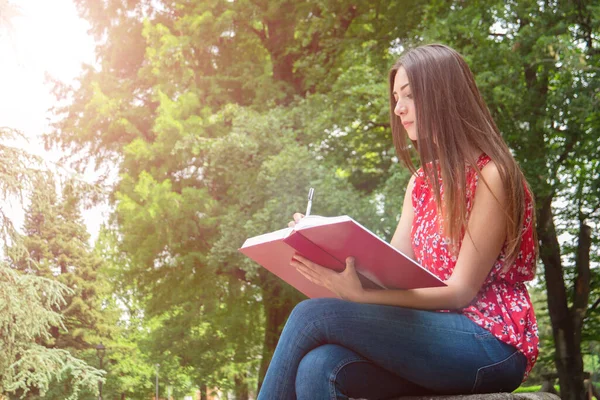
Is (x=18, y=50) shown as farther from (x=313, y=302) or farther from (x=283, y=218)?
(x=313, y=302)

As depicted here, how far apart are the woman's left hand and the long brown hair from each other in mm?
232

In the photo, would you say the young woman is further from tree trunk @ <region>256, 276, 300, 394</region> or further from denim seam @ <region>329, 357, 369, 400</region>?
tree trunk @ <region>256, 276, 300, 394</region>

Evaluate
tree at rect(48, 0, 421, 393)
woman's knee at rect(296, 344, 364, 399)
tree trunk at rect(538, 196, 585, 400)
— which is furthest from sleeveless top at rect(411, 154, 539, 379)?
tree trunk at rect(538, 196, 585, 400)

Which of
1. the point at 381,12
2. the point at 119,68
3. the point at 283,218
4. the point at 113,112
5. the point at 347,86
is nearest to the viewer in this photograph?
the point at 283,218

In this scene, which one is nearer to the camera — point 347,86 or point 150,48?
point 347,86

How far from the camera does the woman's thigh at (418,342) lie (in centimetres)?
121

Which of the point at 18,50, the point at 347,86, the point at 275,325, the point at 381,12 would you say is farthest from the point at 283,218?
the point at 18,50

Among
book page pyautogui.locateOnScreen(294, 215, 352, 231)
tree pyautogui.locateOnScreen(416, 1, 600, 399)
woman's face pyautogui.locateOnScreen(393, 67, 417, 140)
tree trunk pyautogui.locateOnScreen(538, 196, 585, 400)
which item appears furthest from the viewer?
tree trunk pyautogui.locateOnScreen(538, 196, 585, 400)

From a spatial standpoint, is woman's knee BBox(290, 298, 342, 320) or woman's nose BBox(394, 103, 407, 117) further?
woman's nose BBox(394, 103, 407, 117)

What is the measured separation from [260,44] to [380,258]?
372 inches

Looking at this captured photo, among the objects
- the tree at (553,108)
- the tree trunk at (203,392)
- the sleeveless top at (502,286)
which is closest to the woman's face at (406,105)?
the sleeveless top at (502,286)

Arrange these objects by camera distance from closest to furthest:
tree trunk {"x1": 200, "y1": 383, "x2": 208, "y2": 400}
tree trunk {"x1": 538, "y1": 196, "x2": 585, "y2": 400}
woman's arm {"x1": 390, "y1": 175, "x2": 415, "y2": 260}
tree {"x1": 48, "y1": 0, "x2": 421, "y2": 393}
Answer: woman's arm {"x1": 390, "y1": 175, "x2": 415, "y2": 260}
tree trunk {"x1": 538, "y1": 196, "x2": 585, "y2": 400}
tree {"x1": 48, "y1": 0, "x2": 421, "y2": 393}
tree trunk {"x1": 200, "y1": 383, "x2": 208, "y2": 400}

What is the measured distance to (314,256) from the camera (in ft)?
4.25

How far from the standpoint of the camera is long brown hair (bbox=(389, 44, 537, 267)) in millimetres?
1311
